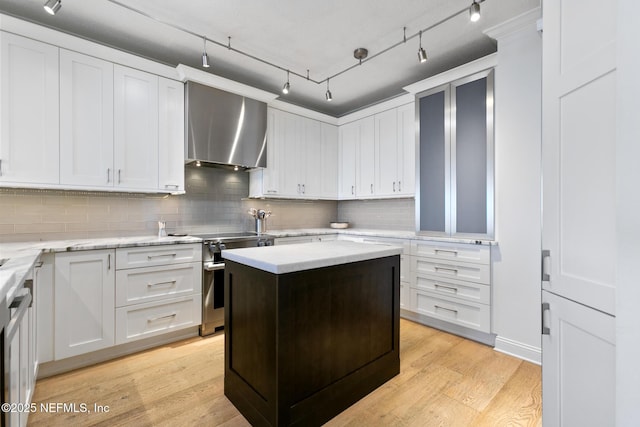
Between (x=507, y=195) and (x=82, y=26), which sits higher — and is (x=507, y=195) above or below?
below

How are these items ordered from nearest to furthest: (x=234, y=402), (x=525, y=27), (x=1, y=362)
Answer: (x=1, y=362) → (x=234, y=402) → (x=525, y=27)

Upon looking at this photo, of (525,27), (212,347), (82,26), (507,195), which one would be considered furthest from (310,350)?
(82,26)

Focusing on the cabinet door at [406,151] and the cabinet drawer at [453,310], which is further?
the cabinet door at [406,151]

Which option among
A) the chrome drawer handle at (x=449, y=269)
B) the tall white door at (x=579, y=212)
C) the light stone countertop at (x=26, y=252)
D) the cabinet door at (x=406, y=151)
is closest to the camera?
the tall white door at (x=579, y=212)

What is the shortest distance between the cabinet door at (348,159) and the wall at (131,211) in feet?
2.97

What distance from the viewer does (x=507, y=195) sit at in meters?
2.55

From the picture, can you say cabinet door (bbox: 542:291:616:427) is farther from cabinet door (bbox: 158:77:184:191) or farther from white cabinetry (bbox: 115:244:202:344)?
cabinet door (bbox: 158:77:184:191)

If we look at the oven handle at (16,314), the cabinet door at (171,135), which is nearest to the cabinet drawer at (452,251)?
the cabinet door at (171,135)

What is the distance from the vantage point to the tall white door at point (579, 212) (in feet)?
2.71

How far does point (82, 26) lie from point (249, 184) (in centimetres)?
217

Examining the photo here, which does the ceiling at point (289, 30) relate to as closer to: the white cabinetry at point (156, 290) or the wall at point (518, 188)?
the wall at point (518, 188)

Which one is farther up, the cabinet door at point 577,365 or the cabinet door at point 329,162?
the cabinet door at point 329,162

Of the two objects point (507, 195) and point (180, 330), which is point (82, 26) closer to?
point (180, 330)

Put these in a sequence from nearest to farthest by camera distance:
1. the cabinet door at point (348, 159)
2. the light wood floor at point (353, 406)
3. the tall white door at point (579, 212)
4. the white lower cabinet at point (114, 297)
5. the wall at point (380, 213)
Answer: the tall white door at point (579, 212)
the light wood floor at point (353, 406)
the white lower cabinet at point (114, 297)
the wall at point (380, 213)
the cabinet door at point (348, 159)
